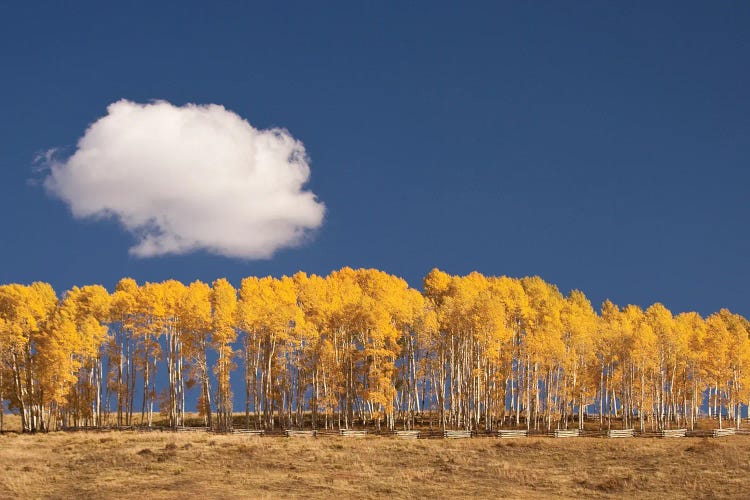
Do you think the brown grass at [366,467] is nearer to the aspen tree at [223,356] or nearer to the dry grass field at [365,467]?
the dry grass field at [365,467]

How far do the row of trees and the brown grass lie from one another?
1138 cm

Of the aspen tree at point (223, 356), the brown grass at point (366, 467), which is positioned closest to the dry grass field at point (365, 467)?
the brown grass at point (366, 467)

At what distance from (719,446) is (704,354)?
2837 cm

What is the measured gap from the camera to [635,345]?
7956cm

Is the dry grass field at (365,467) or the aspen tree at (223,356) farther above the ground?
the aspen tree at (223,356)

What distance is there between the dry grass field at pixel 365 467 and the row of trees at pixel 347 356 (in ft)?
36.5

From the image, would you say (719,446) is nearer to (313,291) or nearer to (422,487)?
(422,487)

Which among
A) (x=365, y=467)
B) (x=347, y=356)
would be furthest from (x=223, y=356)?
(x=365, y=467)

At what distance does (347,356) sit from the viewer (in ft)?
255

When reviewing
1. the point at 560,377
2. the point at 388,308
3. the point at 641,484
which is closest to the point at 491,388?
the point at 560,377

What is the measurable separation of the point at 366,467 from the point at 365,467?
0.08 metres

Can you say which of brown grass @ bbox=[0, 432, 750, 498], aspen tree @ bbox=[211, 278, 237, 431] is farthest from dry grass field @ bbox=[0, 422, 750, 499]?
aspen tree @ bbox=[211, 278, 237, 431]

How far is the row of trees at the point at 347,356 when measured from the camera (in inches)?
2970

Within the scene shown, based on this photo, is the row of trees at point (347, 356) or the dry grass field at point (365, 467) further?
the row of trees at point (347, 356)
